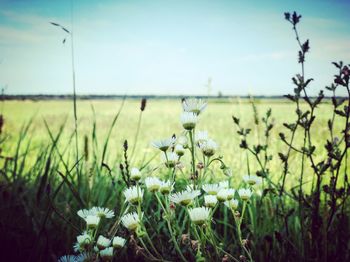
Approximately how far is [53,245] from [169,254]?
2.43ft

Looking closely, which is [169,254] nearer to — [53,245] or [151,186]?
[151,186]

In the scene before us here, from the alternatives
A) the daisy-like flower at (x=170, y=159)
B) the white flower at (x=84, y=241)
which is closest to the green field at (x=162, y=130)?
the daisy-like flower at (x=170, y=159)

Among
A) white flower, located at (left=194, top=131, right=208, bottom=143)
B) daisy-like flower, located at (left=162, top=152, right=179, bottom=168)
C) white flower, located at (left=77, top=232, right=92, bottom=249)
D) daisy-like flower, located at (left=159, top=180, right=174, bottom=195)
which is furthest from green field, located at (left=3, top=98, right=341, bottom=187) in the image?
white flower, located at (left=77, top=232, right=92, bottom=249)

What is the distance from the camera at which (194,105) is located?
115cm

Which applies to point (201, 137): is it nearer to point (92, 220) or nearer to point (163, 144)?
point (163, 144)

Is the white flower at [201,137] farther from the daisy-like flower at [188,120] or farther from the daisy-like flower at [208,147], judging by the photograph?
the daisy-like flower at [188,120]

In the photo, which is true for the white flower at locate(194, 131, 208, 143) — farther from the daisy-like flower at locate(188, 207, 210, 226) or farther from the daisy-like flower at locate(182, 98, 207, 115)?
the daisy-like flower at locate(188, 207, 210, 226)

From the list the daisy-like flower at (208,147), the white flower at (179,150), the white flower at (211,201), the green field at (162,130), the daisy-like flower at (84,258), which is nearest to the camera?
the daisy-like flower at (84,258)

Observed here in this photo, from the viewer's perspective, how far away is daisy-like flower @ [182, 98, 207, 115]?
1126mm

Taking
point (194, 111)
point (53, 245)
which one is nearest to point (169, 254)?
point (194, 111)

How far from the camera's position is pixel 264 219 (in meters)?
2.01

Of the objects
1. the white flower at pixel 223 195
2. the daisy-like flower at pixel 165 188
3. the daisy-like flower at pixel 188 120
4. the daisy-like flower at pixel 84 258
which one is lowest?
the daisy-like flower at pixel 84 258

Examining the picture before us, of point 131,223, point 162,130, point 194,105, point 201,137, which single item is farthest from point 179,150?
point 162,130

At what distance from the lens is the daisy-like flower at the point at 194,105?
1126 mm
